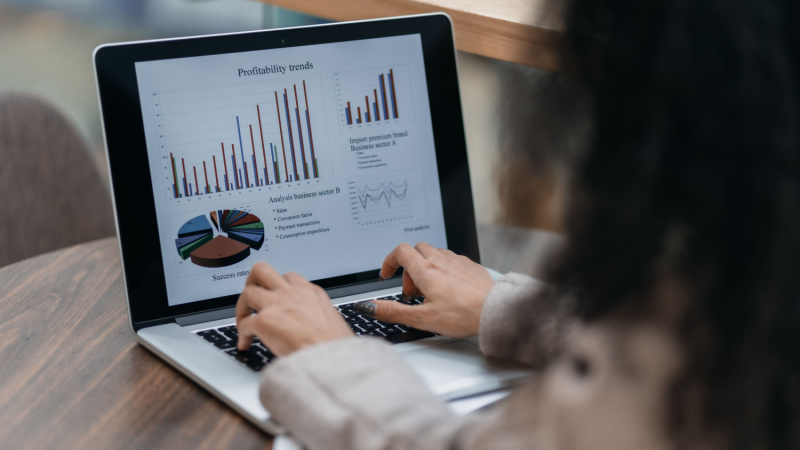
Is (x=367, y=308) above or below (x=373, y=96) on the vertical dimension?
below

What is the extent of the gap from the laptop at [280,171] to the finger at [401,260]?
0.04 meters

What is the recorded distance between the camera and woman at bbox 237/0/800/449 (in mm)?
422

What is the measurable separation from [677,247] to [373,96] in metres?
0.58

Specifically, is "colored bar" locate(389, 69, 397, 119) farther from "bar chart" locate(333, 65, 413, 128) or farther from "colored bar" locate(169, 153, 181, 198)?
"colored bar" locate(169, 153, 181, 198)

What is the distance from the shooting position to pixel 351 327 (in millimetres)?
827

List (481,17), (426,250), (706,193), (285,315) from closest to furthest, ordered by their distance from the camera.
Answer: (706,193) → (285,315) → (426,250) → (481,17)

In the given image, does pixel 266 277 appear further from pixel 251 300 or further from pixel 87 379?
pixel 87 379

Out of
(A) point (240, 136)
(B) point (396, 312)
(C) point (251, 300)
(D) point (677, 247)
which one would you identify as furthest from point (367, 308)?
(D) point (677, 247)

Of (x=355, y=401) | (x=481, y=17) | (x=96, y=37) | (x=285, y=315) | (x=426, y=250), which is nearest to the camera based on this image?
(x=355, y=401)

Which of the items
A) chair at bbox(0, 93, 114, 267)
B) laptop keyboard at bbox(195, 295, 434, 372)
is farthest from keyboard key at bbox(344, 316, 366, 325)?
chair at bbox(0, 93, 114, 267)

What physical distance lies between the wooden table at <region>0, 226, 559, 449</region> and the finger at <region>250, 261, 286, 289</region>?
0.11 meters

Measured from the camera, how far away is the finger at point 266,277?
0.74 m

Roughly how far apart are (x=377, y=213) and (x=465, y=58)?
43 cm

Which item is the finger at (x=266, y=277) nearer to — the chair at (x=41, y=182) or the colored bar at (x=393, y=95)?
the colored bar at (x=393, y=95)
